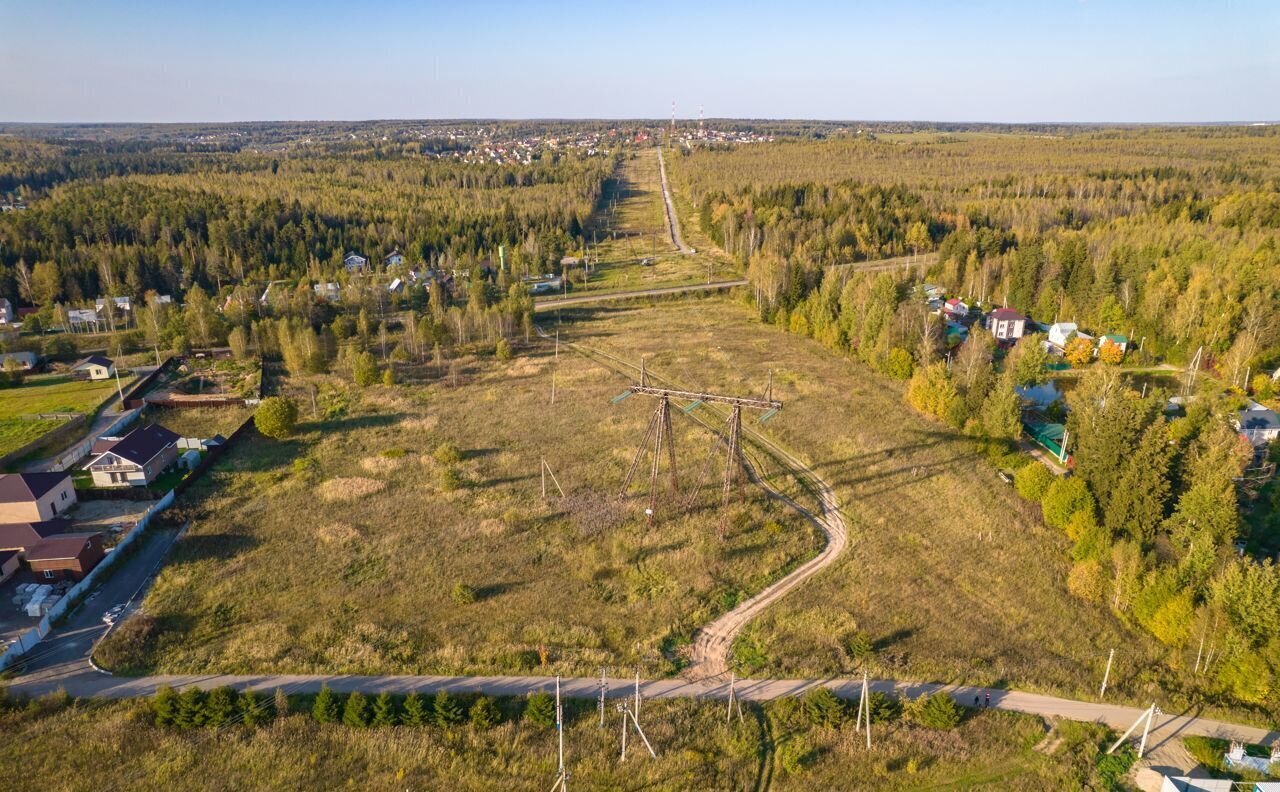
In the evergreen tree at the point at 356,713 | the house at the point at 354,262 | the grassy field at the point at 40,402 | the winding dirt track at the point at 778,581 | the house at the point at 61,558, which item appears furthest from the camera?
the house at the point at 354,262

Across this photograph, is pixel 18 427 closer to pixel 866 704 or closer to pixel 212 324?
pixel 212 324

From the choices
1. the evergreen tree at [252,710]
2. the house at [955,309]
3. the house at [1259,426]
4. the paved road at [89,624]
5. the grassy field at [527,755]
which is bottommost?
the grassy field at [527,755]

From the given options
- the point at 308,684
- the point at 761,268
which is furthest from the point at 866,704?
the point at 761,268

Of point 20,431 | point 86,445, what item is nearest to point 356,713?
point 86,445

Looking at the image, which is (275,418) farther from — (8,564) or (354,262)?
(354,262)

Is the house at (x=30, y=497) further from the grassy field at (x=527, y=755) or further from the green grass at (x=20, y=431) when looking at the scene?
the grassy field at (x=527, y=755)

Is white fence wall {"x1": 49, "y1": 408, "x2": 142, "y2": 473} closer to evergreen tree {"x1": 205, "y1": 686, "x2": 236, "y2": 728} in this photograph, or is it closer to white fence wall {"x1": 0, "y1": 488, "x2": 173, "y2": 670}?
white fence wall {"x1": 0, "y1": 488, "x2": 173, "y2": 670}

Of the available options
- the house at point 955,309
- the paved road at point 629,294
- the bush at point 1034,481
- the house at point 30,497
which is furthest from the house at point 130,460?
the house at point 955,309
